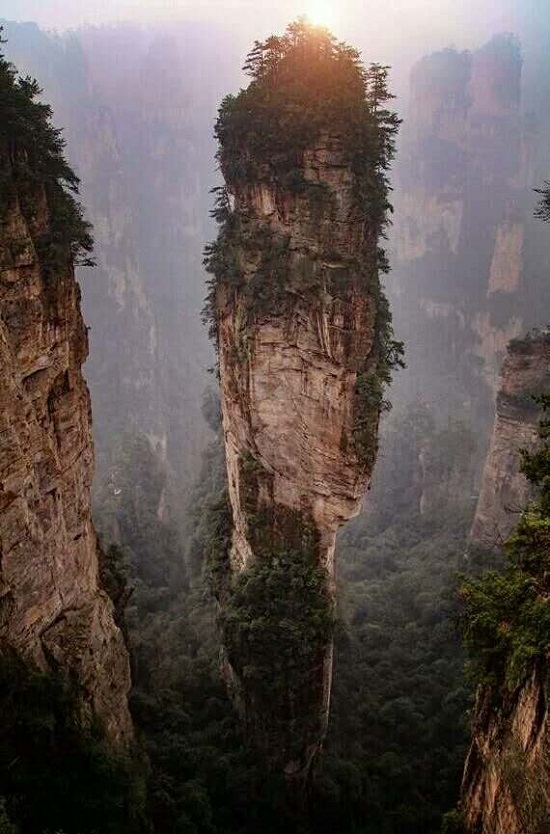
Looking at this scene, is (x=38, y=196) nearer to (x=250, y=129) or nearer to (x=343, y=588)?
(x=250, y=129)

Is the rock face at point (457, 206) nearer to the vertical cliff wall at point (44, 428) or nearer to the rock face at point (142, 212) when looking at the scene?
the rock face at point (142, 212)

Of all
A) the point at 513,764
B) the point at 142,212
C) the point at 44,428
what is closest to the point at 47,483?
the point at 44,428

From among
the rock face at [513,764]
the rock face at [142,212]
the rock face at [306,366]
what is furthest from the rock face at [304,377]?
the rock face at [142,212]

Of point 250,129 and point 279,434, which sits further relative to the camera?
point 279,434

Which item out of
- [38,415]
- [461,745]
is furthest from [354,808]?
[38,415]

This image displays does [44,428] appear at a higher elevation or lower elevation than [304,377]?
lower

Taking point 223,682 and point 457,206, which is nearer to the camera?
point 223,682

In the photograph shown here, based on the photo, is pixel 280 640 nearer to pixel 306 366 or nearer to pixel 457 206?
pixel 306 366
